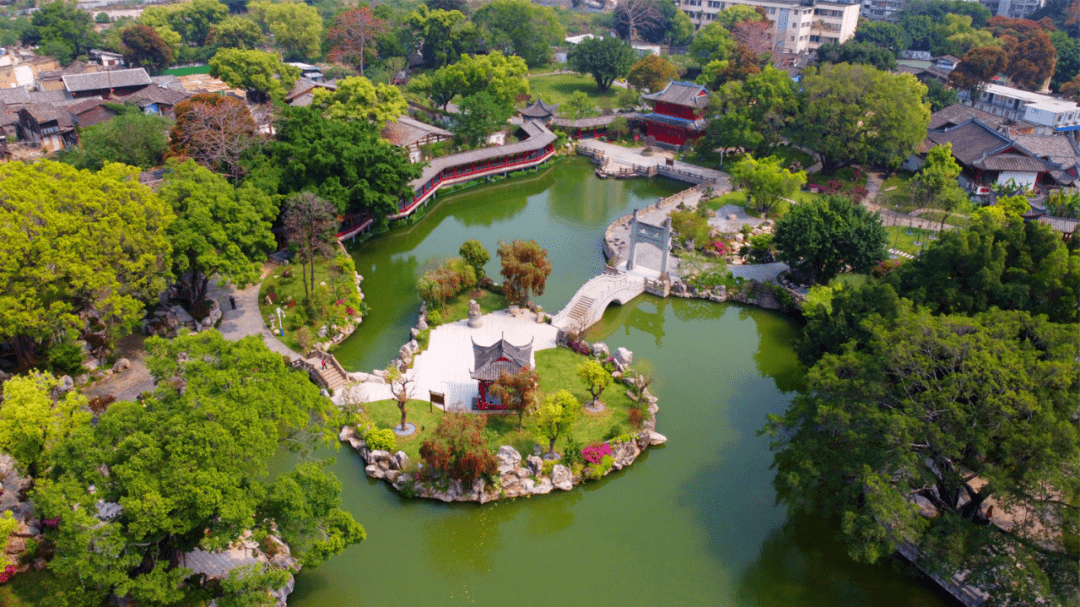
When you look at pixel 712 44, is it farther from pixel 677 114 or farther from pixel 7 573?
pixel 7 573

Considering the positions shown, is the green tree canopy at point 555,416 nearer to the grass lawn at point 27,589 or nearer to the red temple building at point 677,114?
the grass lawn at point 27,589

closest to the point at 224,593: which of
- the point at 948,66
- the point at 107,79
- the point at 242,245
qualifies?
the point at 242,245

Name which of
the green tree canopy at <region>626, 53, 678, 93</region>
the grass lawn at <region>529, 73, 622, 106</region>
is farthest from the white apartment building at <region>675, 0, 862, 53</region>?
the green tree canopy at <region>626, 53, 678, 93</region>

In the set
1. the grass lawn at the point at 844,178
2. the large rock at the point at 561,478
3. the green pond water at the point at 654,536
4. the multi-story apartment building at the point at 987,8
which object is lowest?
the green pond water at the point at 654,536

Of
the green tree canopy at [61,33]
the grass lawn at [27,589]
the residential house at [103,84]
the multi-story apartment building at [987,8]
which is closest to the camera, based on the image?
the grass lawn at [27,589]

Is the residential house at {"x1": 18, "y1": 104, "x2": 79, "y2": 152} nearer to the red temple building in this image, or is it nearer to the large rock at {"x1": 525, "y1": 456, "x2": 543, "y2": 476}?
the red temple building

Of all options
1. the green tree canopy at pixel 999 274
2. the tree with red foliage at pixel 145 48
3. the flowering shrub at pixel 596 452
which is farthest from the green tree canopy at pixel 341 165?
the tree with red foliage at pixel 145 48
